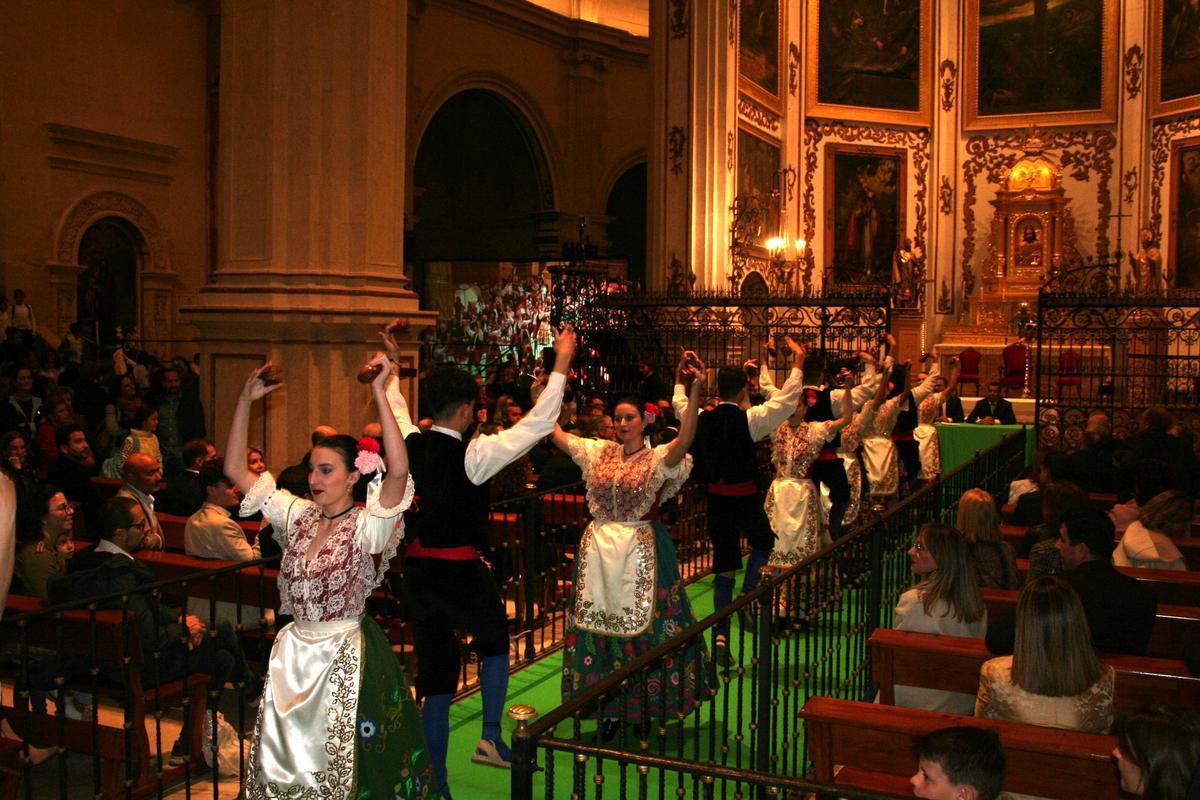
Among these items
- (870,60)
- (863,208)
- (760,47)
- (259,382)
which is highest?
(870,60)

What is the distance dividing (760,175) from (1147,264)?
23.9ft

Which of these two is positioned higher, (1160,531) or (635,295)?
(635,295)

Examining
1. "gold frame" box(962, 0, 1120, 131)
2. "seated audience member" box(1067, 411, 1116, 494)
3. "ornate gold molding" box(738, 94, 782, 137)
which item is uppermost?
"gold frame" box(962, 0, 1120, 131)

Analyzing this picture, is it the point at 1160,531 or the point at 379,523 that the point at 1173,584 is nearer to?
the point at 1160,531

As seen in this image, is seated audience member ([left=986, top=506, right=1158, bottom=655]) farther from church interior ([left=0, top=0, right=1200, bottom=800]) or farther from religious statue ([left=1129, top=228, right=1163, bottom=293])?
religious statue ([left=1129, top=228, right=1163, bottom=293])

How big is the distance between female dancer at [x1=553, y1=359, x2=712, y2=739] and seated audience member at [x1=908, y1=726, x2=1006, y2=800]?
271 cm

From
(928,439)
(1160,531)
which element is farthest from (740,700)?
(928,439)

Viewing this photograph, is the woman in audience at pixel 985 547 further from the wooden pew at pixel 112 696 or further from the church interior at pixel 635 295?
the wooden pew at pixel 112 696

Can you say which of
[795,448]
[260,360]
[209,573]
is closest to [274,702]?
[209,573]

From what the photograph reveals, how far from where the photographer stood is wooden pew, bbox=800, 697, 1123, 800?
3814 mm

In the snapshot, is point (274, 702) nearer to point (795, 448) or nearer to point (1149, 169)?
point (795, 448)

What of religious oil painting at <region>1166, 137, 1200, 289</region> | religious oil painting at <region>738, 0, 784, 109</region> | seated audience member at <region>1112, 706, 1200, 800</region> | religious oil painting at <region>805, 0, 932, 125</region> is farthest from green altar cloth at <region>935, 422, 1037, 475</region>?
seated audience member at <region>1112, 706, 1200, 800</region>

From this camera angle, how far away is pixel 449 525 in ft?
16.3

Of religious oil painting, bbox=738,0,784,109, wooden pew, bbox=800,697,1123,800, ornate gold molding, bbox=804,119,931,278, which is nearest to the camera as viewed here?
wooden pew, bbox=800,697,1123,800
